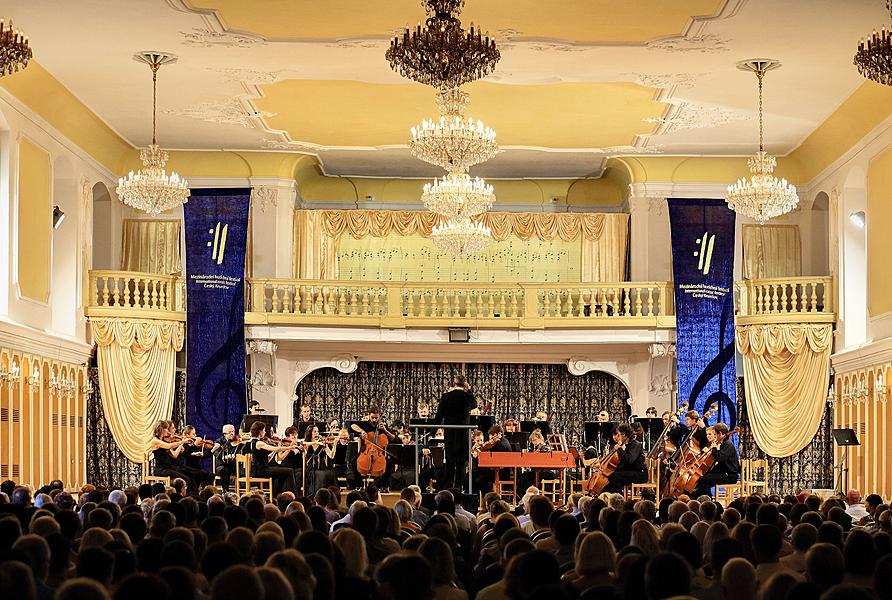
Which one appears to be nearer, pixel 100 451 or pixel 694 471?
pixel 694 471

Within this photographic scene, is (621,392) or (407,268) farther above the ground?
(407,268)

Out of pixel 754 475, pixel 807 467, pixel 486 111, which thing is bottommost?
pixel 754 475

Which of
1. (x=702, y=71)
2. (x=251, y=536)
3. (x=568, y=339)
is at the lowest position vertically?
(x=251, y=536)

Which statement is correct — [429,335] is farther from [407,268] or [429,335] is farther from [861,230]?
[861,230]

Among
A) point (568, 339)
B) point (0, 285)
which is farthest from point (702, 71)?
point (0, 285)

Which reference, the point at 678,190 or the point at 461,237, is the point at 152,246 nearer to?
the point at 461,237

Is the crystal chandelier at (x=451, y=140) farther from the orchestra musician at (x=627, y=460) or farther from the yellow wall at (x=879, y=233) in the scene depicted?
the yellow wall at (x=879, y=233)

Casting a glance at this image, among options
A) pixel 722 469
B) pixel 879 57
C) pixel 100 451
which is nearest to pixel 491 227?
pixel 100 451

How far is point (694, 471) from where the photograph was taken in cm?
1566

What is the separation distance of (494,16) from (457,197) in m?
2.96

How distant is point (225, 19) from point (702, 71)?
648 centimetres

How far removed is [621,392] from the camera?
2345 centimetres

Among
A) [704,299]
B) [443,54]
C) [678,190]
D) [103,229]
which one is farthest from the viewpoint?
[678,190]

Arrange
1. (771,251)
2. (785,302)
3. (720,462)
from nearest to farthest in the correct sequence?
(720,462) < (785,302) < (771,251)
